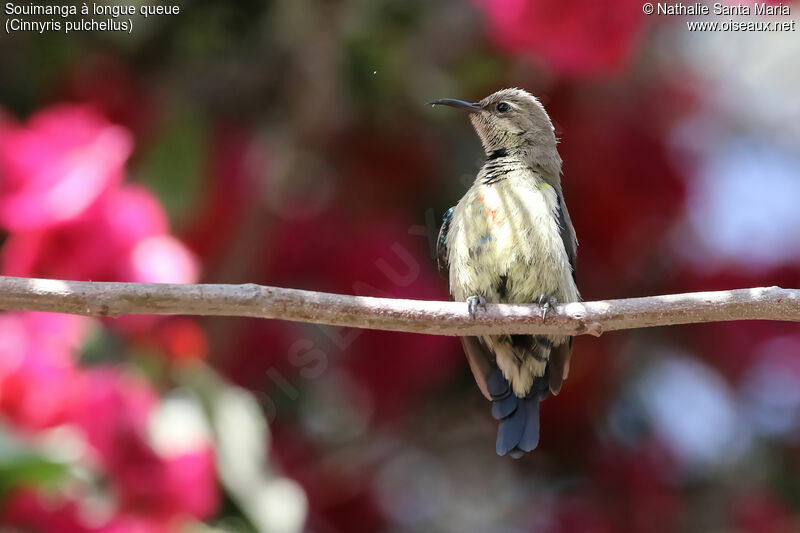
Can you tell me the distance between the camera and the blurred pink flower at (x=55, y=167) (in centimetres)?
180

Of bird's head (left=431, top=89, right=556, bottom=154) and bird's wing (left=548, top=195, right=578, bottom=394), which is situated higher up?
bird's head (left=431, top=89, right=556, bottom=154)

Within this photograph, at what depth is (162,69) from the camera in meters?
2.49

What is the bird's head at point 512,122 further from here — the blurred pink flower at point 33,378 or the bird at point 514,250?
the blurred pink flower at point 33,378

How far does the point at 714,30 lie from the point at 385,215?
0.93m

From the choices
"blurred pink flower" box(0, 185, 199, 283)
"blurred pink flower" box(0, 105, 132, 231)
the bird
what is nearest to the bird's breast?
the bird

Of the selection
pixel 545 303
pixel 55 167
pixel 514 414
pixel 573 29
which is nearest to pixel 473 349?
pixel 514 414

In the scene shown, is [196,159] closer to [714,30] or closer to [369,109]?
[369,109]

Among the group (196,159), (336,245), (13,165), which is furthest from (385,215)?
(13,165)

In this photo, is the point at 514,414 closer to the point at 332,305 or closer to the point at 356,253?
the point at 332,305

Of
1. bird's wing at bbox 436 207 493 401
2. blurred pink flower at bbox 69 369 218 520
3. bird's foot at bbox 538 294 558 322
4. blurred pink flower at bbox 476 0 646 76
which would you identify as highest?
blurred pink flower at bbox 476 0 646 76

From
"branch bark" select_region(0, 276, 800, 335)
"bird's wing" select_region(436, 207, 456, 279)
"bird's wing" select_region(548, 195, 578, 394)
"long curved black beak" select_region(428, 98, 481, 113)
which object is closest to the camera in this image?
"branch bark" select_region(0, 276, 800, 335)

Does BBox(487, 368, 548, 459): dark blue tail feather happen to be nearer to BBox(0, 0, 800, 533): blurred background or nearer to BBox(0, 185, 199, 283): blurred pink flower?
BBox(0, 0, 800, 533): blurred background

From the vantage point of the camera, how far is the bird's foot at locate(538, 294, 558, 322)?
1258 millimetres

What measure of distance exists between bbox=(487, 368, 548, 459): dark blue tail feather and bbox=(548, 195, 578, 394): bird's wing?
4 cm
